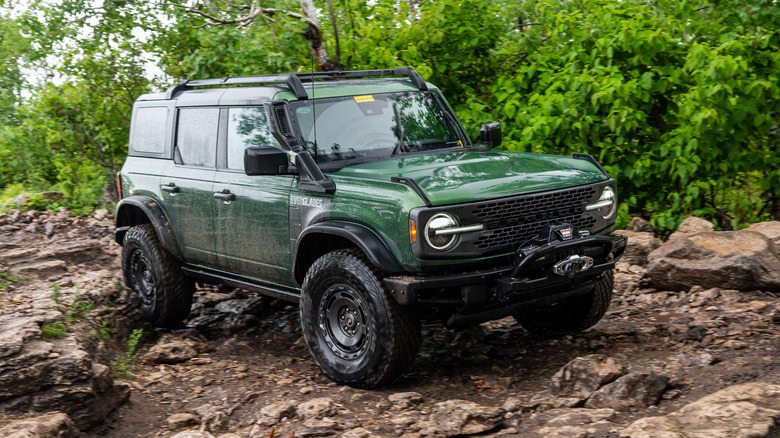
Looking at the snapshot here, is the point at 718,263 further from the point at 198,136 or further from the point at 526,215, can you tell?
the point at 198,136

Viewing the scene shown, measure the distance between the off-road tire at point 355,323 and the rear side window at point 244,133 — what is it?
115cm

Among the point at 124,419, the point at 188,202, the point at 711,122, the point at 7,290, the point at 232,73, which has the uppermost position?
the point at 232,73

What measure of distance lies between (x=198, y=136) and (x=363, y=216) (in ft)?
7.07

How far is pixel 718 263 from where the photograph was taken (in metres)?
6.60

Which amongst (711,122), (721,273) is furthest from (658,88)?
(721,273)

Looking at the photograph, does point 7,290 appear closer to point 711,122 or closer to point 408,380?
point 408,380

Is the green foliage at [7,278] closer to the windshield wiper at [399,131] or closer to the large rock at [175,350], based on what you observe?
the large rock at [175,350]

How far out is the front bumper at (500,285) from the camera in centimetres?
455

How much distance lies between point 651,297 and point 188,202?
3995mm

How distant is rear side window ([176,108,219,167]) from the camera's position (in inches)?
245

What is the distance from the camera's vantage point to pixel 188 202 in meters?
6.38

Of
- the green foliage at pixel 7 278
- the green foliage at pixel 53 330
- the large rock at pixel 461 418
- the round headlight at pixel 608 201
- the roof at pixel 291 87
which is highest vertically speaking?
the roof at pixel 291 87

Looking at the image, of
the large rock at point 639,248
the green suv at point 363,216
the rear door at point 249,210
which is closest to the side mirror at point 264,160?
the green suv at point 363,216

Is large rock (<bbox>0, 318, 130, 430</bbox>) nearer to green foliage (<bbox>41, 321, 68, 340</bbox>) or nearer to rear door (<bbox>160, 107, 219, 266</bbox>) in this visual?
green foliage (<bbox>41, 321, 68, 340</bbox>)
